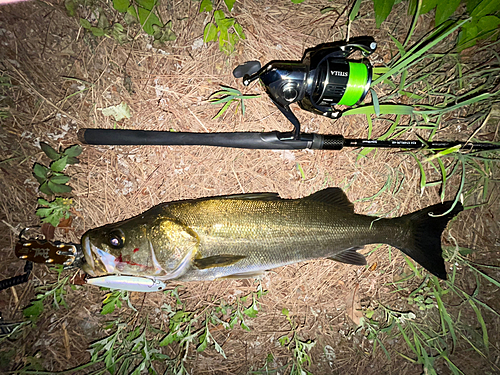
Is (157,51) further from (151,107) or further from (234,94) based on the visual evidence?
(234,94)

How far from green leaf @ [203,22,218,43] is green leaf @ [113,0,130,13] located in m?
0.80

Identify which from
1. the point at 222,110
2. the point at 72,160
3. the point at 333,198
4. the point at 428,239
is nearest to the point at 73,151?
A: the point at 72,160

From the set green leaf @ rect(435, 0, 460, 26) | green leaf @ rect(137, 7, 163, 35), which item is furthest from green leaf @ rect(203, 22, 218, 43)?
green leaf @ rect(435, 0, 460, 26)

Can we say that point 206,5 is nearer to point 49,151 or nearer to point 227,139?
point 227,139

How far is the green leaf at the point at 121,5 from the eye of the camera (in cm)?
235

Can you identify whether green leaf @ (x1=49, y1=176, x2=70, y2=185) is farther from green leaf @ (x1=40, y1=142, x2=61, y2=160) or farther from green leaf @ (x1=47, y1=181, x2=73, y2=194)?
green leaf @ (x1=40, y1=142, x2=61, y2=160)

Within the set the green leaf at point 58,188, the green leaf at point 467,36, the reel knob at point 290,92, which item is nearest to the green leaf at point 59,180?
the green leaf at point 58,188

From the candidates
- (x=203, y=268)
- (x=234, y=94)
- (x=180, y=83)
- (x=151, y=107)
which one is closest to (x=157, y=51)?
(x=180, y=83)

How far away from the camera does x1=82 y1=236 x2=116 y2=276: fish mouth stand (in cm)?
208

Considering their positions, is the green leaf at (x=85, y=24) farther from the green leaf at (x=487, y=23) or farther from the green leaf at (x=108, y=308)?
the green leaf at (x=487, y=23)

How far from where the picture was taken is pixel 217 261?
85.0 inches

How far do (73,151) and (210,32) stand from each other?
193cm

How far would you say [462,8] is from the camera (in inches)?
97.6

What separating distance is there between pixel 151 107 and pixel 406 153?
9.50ft
